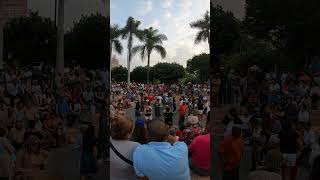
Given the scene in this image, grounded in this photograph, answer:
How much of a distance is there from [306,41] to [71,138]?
2.91 m

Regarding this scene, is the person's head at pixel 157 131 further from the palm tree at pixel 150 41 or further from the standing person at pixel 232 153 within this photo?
the palm tree at pixel 150 41

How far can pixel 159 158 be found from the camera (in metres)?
3.17

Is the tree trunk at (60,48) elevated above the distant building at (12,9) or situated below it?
below

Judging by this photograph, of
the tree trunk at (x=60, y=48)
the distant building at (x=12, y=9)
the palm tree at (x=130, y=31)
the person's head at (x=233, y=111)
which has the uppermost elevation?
the palm tree at (x=130, y=31)

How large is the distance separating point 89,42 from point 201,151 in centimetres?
189

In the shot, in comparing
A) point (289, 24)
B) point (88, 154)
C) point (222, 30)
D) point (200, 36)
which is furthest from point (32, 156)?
point (200, 36)

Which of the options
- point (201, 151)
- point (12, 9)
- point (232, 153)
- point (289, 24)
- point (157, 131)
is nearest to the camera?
point (157, 131)

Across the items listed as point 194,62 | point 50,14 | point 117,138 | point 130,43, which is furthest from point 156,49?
point 117,138

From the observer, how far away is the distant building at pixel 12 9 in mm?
5711

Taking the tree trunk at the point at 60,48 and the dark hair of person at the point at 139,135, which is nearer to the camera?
the dark hair of person at the point at 139,135

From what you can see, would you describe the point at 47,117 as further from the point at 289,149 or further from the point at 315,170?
the point at 315,170

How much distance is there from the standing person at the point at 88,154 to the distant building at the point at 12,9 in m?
1.69

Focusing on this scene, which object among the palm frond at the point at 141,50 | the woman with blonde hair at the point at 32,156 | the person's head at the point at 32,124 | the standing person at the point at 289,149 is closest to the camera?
the standing person at the point at 289,149

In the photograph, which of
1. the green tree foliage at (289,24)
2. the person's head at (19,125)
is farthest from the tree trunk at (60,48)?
the green tree foliage at (289,24)
